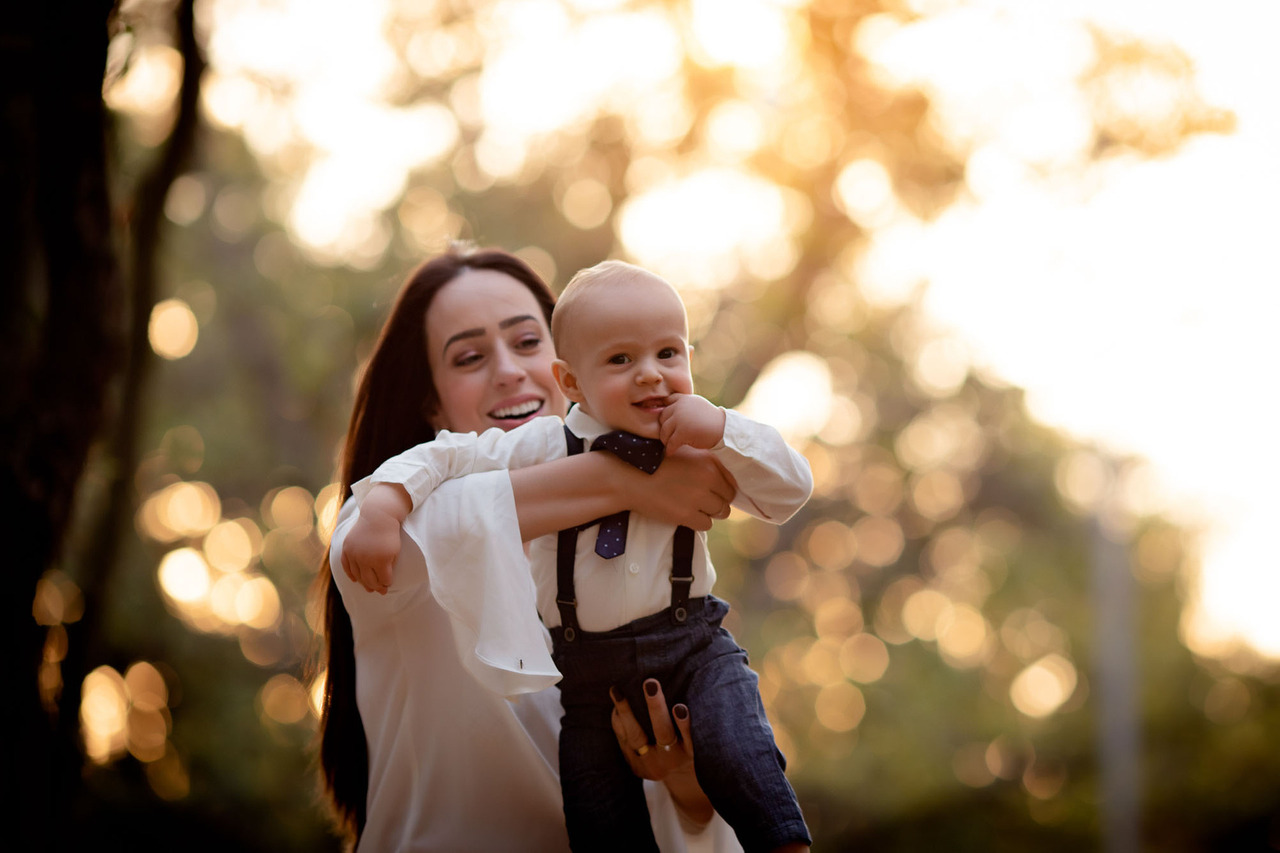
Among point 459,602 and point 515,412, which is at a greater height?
point 515,412

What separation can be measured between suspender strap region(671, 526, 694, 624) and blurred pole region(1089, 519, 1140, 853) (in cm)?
1206

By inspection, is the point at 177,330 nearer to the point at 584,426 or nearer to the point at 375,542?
the point at 584,426

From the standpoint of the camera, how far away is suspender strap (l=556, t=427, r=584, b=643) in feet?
8.07

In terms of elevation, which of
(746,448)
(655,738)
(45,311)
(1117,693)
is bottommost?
(1117,693)

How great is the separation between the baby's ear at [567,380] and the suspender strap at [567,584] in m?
0.32

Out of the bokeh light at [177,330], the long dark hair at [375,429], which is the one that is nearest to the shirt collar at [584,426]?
the long dark hair at [375,429]

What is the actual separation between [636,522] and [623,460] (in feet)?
0.47

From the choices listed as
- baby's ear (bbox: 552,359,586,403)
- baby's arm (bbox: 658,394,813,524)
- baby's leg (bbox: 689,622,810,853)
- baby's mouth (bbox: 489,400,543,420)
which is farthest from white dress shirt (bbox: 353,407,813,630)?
baby's mouth (bbox: 489,400,543,420)

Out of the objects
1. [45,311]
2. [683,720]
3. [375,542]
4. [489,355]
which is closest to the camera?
[375,542]

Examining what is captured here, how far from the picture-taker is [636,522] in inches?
97.9

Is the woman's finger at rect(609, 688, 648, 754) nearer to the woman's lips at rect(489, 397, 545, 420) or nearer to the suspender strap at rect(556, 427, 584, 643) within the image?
the suspender strap at rect(556, 427, 584, 643)

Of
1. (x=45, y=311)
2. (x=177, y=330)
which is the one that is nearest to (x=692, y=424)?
Result: (x=45, y=311)

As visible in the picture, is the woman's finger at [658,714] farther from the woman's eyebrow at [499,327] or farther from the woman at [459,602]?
the woman's eyebrow at [499,327]

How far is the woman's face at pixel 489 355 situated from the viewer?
3164 mm
